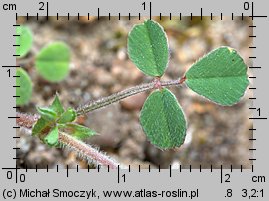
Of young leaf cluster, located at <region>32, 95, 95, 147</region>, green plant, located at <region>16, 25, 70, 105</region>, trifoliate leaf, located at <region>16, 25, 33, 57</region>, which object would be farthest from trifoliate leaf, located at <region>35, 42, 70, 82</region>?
young leaf cluster, located at <region>32, 95, 95, 147</region>

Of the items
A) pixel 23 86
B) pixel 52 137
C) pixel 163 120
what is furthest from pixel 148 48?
pixel 23 86

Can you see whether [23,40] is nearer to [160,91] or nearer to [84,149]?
[84,149]

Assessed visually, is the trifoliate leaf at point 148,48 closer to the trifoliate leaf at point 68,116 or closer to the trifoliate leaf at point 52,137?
the trifoliate leaf at point 68,116

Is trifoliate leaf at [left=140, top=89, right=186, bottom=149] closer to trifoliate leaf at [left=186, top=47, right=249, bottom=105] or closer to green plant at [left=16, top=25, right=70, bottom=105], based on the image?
trifoliate leaf at [left=186, top=47, right=249, bottom=105]

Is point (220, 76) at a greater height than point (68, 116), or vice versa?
point (220, 76)

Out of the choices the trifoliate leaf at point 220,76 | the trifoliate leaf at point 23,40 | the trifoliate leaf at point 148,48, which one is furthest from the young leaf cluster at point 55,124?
the trifoliate leaf at point 23,40

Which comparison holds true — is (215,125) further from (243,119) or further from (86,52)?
(86,52)

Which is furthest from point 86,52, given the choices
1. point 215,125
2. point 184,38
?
point 215,125
